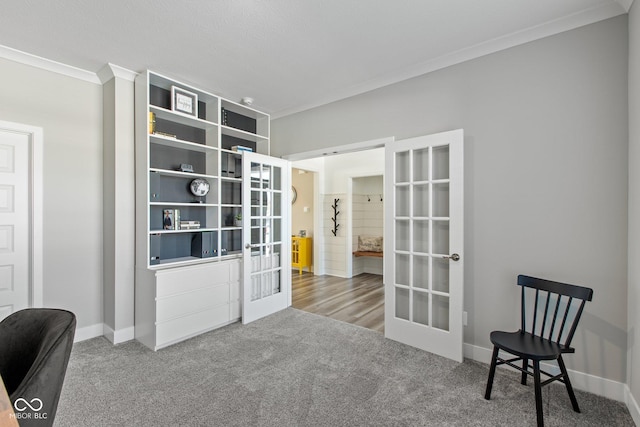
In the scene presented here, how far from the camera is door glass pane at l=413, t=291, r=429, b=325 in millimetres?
3012

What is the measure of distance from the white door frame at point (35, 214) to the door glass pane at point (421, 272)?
3498mm

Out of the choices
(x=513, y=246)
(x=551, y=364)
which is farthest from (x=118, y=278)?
(x=551, y=364)

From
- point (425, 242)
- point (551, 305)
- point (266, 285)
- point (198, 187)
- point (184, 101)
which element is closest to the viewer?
point (551, 305)

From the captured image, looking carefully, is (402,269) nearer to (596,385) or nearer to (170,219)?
(596,385)

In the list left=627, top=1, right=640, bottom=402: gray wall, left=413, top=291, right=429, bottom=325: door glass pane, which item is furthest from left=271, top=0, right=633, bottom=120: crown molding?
left=413, top=291, right=429, bottom=325: door glass pane

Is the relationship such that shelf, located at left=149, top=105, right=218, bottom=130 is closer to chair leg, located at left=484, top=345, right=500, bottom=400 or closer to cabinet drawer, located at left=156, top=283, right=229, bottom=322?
cabinet drawer, located at left=156, top=283, right=229, bottom=322

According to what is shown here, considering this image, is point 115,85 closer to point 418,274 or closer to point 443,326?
point 418,274

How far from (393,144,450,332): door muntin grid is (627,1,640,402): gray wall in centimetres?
118

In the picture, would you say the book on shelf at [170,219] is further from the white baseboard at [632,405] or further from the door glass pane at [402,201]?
the white baseboard at [632,405]

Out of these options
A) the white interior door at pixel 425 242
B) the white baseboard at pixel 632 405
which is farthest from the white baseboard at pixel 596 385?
the white interior door at pixel 425 242

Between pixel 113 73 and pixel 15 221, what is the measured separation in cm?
160

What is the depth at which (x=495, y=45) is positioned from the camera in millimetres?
2613

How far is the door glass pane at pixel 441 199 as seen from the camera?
286 centimetres

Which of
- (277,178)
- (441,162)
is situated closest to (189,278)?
(277,178)
